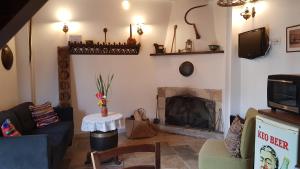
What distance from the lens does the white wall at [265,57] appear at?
3059 mm

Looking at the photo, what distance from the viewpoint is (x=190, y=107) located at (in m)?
5.30

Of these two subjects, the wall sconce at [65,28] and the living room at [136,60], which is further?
the wall sconce at [65,28]

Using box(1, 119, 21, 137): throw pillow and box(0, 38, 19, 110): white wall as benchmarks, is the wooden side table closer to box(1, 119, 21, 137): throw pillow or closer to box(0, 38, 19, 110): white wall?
box(1, 119, 21, 137): throw pillow

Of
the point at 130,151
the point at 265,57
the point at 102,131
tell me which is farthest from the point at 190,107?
the point at 130,151

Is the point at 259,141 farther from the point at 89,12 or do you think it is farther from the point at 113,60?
the point at 89,12

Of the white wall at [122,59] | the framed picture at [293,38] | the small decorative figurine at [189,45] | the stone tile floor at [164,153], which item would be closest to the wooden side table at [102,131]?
the stone tile floor at [164,153]

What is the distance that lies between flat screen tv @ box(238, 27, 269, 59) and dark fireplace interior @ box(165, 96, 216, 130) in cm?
142

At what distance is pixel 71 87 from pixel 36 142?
237 cm

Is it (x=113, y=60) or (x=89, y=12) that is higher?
(x=89, y=12)

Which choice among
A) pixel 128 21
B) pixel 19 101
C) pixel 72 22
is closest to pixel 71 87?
pixel 19 101

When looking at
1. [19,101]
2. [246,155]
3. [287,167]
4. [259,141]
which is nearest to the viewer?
[287,167]

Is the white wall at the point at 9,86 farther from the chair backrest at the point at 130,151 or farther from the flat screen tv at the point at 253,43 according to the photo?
the flat screen tv at the point at 253,43

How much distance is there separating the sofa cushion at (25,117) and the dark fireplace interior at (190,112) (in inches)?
104

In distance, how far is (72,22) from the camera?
Result: 15.6 feet
